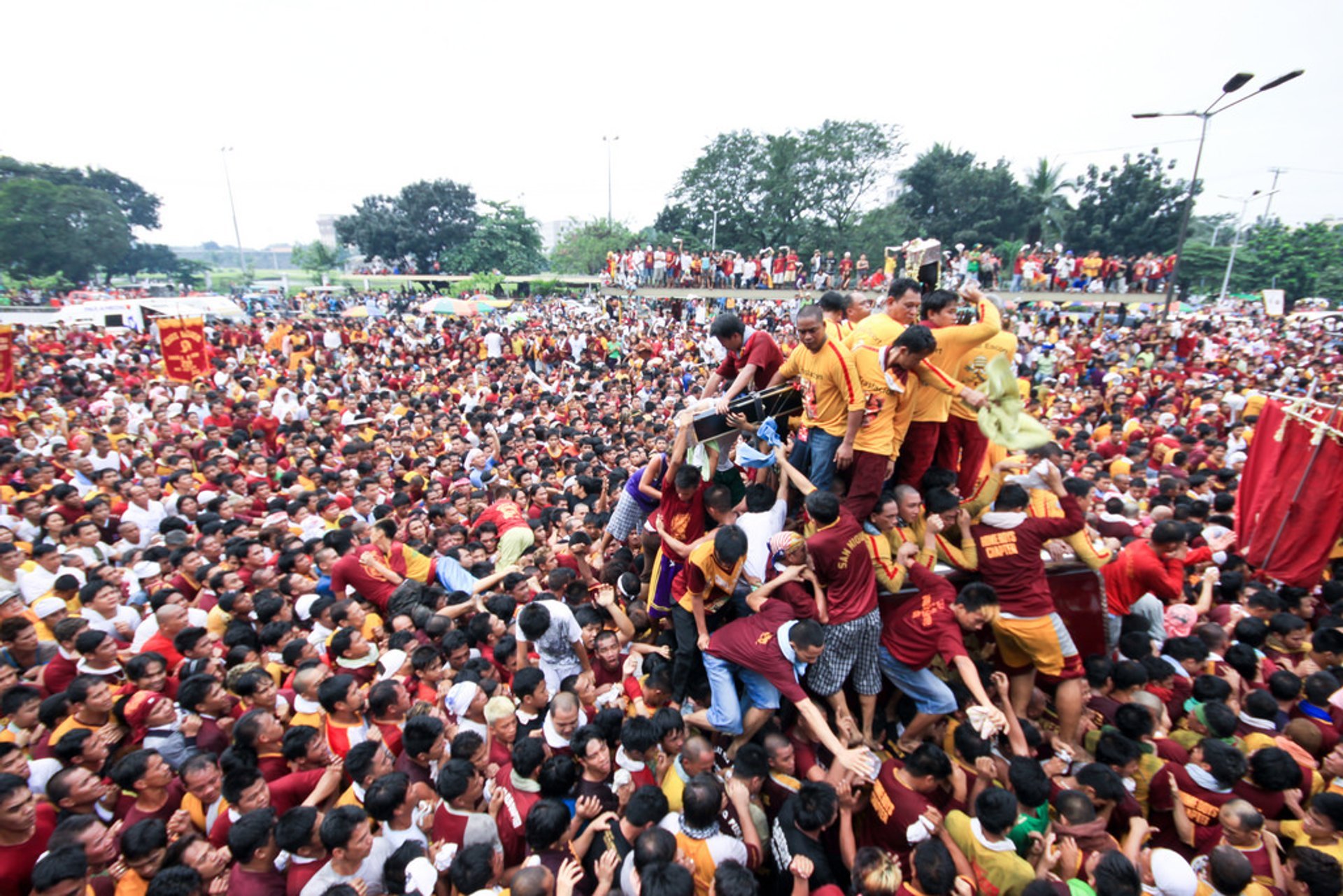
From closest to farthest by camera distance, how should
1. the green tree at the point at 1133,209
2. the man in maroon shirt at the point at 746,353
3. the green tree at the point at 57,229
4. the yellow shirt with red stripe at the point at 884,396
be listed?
the yellow shirt with red stripe at the point at 884,396, the man in maroon shirt at the point at 746,353, the green tree at the point at 1133,209, the green tree at the point at 57,229

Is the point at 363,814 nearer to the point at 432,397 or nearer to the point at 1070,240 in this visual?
the point at 432,397

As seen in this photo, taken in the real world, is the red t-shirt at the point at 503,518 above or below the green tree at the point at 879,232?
below

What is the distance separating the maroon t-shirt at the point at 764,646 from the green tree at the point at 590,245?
3995 centimetres

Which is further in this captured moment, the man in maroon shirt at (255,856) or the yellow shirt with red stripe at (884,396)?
the yellow shirt with red stripe at (884,396)

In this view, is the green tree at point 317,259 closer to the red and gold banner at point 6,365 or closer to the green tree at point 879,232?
the green tree at point 879,232

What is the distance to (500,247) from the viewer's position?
43688mm

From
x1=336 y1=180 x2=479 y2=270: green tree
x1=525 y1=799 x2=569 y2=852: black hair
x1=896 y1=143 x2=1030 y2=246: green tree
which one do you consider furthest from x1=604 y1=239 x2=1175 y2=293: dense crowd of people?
x1=336 y1=180 x2=479 y2=270: green tree

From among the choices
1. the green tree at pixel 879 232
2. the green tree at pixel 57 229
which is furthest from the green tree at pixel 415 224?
the green tree at pixel 879 232

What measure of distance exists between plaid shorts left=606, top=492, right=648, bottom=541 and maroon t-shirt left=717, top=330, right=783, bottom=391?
139 cm

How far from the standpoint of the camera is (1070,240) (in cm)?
3541

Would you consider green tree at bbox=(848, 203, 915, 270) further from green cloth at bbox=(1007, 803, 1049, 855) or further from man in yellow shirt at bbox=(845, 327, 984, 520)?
green cloth at bbox=(1007, 803, 1049, 855)

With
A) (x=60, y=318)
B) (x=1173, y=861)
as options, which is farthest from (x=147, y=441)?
(x=60, y=318)

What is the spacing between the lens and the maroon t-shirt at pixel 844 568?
3.55 metres

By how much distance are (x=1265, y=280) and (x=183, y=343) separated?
4878 centimetres
